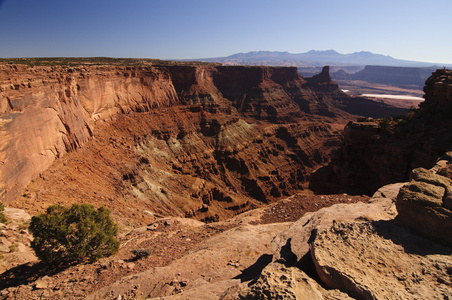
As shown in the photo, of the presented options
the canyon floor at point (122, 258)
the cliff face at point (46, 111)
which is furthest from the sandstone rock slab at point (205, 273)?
the cliff face at point (46, 111)

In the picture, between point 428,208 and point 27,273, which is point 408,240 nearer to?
point 428,208

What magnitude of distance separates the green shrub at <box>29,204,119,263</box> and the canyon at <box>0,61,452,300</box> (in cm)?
74

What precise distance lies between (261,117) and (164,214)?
60.9m

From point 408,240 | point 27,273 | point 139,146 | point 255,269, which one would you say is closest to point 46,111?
point 139,146

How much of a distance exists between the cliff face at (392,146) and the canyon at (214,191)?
0.14m

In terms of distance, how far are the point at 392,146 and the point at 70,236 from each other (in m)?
29.0

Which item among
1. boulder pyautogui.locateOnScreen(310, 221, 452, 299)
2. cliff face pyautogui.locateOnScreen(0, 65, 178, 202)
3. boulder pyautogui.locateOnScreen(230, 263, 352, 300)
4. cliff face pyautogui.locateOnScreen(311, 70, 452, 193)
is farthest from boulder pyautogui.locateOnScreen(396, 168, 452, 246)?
cliff face pyautogui.locateOnScreen(0, 65, 178, 202)

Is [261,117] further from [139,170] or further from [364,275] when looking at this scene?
[364,275]

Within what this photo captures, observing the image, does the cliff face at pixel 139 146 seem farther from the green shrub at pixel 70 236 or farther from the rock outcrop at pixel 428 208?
the rock outcrop at pixel 428 208

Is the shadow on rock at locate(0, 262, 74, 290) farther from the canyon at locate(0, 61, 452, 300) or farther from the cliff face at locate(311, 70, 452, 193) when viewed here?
the cliff face at locate(311, 70, 452, 193)

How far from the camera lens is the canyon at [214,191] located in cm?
795

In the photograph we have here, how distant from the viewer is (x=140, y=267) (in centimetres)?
1295

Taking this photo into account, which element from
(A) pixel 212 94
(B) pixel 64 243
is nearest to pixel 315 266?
(B) pixel 64 243

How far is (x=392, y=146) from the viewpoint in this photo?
26094mm
